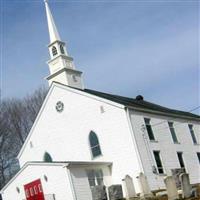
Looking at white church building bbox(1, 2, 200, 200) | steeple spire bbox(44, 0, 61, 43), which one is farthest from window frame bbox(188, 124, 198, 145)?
steeple spire bbox(44, 0, 61, 43)

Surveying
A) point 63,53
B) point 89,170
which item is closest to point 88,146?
point 89,170

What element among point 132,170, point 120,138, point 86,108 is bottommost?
point 132,170

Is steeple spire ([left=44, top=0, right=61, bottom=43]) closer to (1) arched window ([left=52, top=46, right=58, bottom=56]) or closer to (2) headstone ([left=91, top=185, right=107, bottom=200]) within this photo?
(1) arched window ([left=52, top=46, right=58, bottom=56])

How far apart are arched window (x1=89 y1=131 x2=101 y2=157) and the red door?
5.29 meters

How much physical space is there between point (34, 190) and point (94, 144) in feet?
19.8

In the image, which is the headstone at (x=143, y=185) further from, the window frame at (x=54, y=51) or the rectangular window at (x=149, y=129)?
the window frame at (x=54, y=51)

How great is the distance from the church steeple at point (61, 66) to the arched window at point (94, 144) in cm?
672

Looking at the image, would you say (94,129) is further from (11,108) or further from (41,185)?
(11,108)

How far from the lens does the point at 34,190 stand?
115 ft

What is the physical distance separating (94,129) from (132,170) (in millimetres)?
4983

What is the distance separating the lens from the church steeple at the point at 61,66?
42594 millimetres

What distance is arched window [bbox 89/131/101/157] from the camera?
3709cm

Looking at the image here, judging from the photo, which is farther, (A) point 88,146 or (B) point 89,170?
(A) point 88,146

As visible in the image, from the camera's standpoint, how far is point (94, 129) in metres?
37.3
